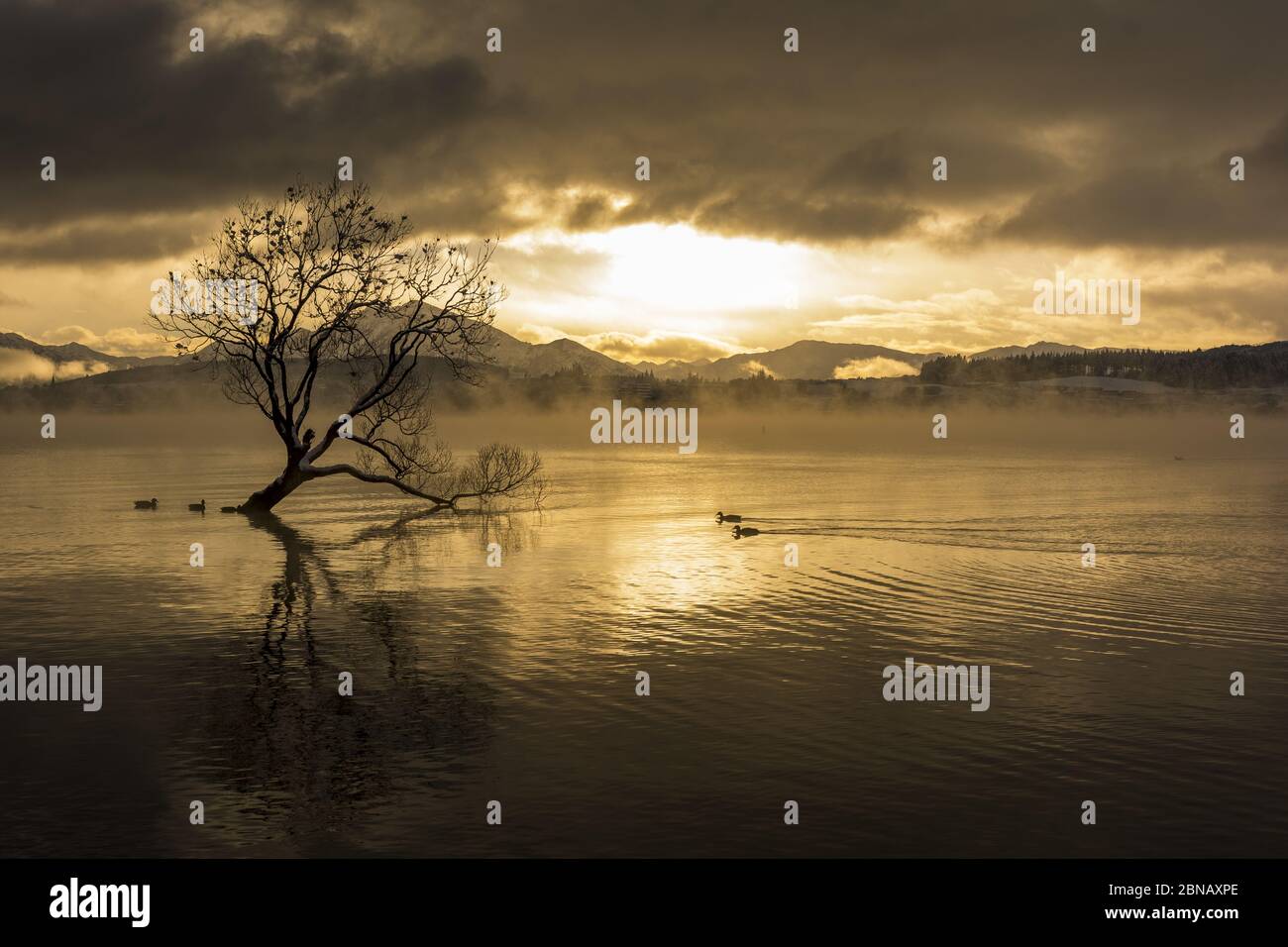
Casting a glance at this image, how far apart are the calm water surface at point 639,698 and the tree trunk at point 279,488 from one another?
4444mm

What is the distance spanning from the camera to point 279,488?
192 ft

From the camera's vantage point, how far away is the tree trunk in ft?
183

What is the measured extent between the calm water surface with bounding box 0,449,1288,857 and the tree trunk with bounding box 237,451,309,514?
444cm

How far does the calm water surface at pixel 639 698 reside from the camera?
16.0 m

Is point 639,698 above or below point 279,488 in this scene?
below

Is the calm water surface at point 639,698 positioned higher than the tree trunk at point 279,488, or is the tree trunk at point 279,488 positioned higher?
the tree trunk at point 279,488

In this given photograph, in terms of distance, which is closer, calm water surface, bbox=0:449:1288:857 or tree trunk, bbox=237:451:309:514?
calm water surface, bbox=0:449:1288:857

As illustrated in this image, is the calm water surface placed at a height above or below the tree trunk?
below

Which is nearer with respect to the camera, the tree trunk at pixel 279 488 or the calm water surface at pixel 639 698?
the calm water surface at pixel 639 698

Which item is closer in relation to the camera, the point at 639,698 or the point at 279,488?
the point at 639,698

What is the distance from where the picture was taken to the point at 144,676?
2423 cm

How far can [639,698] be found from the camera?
22.8 metres

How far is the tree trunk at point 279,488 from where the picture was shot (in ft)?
183

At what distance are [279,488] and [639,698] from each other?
40.5 meters
